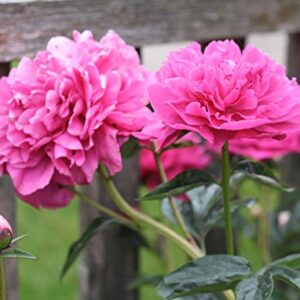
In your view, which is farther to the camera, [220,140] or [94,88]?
[94,88]

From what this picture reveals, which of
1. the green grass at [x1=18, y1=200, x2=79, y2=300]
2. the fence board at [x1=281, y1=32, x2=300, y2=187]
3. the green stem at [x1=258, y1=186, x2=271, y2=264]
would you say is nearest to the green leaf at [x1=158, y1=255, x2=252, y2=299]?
the green stem at [x1=258, y1=186, x2=271, y2=264]

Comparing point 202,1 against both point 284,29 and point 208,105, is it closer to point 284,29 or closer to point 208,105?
Result: point 284,29

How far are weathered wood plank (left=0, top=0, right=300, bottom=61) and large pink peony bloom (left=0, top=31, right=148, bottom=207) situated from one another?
0.21 meters

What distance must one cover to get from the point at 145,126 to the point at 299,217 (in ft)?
2.86

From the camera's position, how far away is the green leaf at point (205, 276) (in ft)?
4.25

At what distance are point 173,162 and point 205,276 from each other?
0.70 m

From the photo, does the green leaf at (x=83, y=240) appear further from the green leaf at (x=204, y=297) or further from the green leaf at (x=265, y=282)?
the green leaf at (x=265, y=282)

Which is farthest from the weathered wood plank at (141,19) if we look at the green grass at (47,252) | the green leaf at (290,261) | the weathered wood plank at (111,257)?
the green grass at (47,252)

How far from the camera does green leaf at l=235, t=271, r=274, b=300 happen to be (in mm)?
1221

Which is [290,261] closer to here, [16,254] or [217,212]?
[217,212]

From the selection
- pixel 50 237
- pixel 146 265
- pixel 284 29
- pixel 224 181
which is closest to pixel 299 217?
pixel 284 29

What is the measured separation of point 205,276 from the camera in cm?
130

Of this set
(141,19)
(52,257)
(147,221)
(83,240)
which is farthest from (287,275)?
(52,257)

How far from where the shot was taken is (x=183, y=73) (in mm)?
1263
